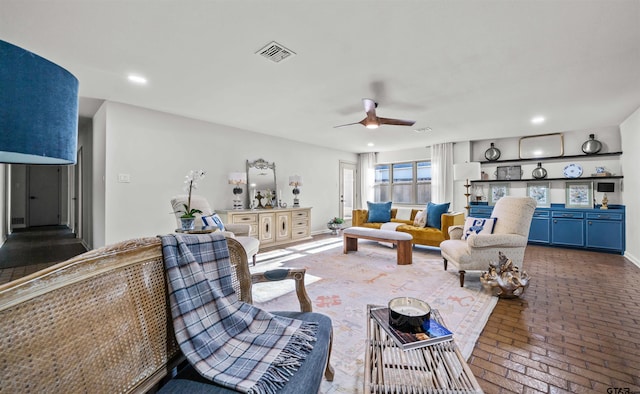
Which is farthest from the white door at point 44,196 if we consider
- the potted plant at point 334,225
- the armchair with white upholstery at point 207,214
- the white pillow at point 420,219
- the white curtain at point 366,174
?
the white pillow at point 420,219

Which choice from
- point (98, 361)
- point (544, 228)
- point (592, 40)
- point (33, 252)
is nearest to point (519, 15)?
point (592, 40)

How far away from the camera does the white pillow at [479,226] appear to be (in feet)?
10.7

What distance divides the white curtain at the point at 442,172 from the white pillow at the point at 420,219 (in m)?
1.84

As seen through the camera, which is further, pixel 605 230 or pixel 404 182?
pixel 404 182

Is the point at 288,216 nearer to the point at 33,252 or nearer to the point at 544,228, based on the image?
the point at 33,252

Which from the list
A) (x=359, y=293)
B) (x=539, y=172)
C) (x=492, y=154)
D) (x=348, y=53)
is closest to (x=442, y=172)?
(x=492, y=154)

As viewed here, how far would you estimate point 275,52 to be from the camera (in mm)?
2387

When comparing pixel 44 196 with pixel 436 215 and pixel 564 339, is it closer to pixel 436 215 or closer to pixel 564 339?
pixel 436 215

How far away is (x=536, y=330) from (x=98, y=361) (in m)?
2.67

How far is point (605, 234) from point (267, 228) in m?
5.95

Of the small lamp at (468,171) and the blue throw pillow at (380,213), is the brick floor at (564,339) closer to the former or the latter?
the small lamp at (468,171)

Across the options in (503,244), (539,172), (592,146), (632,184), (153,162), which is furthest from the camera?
(539,172)

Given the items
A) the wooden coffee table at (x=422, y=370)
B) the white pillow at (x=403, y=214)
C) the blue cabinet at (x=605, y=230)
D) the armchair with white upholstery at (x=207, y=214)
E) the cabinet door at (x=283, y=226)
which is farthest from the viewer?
the white pillow at (x=403, y=214)

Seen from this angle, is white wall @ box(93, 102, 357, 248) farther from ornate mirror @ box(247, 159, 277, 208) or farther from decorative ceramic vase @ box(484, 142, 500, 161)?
decorative ceramic vase @ box(484, 142, 500, 161)
